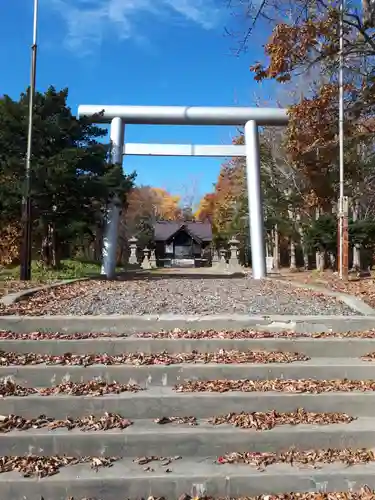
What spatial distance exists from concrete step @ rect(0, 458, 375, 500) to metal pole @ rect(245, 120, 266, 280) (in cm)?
1361

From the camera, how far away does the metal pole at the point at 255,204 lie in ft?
55.9

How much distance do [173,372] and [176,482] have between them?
1318 mm

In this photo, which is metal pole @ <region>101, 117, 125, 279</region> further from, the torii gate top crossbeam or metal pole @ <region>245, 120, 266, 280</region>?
metal pole @ <region>245, 120, 266, 280</region>

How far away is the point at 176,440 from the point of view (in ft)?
12.4

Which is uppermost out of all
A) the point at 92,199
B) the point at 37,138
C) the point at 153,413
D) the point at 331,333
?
the point at 37,138

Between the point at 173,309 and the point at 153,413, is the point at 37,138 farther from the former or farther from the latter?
the point at 153,413

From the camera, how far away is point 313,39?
10.5m

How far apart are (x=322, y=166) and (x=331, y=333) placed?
1406cm

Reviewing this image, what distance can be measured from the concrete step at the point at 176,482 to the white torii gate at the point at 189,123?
1271cm

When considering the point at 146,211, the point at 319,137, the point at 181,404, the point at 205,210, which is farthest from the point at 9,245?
the point at 205,210

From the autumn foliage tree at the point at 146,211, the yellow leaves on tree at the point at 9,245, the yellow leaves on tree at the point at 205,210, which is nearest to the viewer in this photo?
the yellow leaves on tree at the point at 9,245

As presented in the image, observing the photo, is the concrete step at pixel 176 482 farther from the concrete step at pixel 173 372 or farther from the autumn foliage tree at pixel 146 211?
the autumn foliage tree at pixel 146 211

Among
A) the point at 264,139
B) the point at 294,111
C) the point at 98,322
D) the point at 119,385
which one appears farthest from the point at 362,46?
the point at 264,139

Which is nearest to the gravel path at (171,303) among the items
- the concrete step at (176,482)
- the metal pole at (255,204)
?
the concrete step at (176,482)
